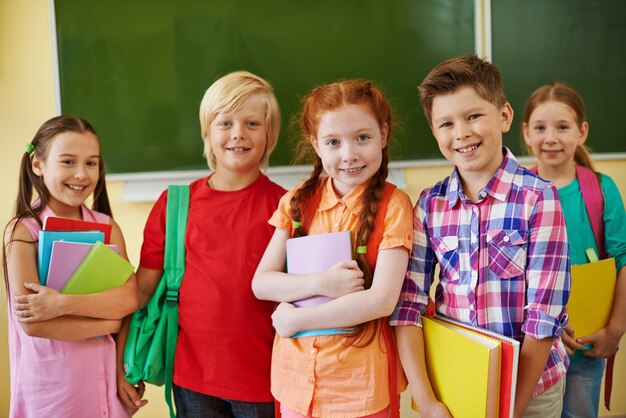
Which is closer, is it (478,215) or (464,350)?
(464,350)

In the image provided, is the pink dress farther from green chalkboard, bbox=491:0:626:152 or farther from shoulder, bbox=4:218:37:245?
green chalkboard, bbox=491:0:626:152

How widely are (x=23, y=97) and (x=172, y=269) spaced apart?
1342 mm

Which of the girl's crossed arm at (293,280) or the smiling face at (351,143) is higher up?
the smiling face at (351,143)

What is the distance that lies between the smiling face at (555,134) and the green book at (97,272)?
57.5 inches

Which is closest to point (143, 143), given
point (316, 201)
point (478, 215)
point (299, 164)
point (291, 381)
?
point (299, 164)

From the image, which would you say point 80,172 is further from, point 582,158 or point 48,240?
point 582,158

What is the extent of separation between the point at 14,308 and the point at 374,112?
42.7 inches

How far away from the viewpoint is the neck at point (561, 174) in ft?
6.06

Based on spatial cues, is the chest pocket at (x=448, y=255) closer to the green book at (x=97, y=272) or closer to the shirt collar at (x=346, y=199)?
the shirt collar at (x=346, y=199)

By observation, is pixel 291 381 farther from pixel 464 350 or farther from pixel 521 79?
pixel 521 79

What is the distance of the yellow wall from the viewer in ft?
7.60

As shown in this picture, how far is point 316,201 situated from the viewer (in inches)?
55.3

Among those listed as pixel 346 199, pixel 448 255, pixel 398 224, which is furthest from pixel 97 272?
pixel 448 255

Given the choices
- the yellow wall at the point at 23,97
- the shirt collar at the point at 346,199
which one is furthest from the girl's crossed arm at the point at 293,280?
the yellow wall at the point at 23,97
